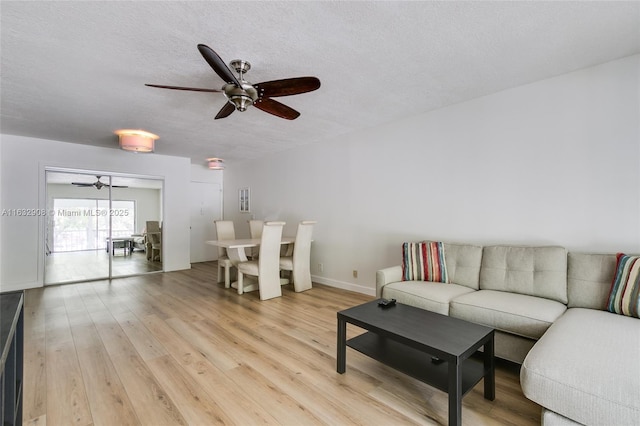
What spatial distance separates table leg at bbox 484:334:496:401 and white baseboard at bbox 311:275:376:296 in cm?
225

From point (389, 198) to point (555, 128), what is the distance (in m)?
1.86

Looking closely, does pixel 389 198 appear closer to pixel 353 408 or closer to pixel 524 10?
pixel 524 10

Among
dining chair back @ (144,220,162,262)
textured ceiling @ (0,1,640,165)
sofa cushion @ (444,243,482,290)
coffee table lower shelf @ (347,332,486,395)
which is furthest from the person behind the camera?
dining chair back @ (144,220,162,262)

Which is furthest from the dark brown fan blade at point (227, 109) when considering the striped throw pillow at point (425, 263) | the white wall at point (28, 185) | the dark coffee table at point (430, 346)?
the white wall at point (28, 185)

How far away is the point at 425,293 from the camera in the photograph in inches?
101

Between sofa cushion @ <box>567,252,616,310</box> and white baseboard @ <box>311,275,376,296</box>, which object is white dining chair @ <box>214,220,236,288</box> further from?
sofa cushion @ <box>567,252,616,310</box>

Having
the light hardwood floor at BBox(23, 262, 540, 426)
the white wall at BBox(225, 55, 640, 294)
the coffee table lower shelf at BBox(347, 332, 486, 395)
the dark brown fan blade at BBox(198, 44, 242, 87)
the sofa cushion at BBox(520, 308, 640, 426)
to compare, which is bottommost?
the light hardwood floor at BBox(23, 262, 540, 426)

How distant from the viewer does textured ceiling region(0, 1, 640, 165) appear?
177cm

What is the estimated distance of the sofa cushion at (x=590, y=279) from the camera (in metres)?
2.16

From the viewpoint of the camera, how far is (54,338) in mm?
2688

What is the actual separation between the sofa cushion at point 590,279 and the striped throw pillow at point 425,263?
0.98 m

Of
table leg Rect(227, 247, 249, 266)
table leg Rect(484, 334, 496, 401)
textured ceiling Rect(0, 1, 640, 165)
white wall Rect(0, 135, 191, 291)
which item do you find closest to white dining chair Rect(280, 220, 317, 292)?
table leg Rect(227, 247, 249, 266)

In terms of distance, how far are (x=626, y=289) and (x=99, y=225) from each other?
6930mm

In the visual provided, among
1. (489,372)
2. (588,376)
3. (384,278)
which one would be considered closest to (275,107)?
(384,278)
